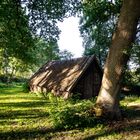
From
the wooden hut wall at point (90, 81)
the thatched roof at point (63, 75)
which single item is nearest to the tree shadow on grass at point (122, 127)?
the thatched roof at point (63, 75)

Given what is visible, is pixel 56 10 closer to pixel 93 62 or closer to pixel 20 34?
pixel 20 34

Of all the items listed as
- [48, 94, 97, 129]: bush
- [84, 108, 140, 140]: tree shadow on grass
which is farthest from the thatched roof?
[84, 108, 140, 140]: tree shadow on grass

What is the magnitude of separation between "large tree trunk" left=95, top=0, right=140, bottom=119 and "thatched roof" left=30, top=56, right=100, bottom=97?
14406mm

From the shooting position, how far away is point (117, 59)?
633 inches

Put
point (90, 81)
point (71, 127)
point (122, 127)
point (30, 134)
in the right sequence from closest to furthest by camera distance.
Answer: point (30, 134) < point (122, 127) < point (71, 127) < point (90, 81)

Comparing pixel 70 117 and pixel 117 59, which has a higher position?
pixel 117 59

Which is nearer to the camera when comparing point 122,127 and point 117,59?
point 122,127

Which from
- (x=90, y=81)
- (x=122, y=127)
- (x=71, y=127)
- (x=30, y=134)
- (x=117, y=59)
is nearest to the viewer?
(x=30, y=134)

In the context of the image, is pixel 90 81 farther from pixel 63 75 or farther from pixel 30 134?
pixel 30 134

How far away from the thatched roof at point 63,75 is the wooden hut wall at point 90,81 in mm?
1064

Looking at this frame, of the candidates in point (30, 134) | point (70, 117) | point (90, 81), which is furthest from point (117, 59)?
point (90, 81)

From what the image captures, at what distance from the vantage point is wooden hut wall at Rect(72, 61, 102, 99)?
33.7 m

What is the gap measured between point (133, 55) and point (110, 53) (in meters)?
1.93

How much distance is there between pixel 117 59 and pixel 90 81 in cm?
1889
